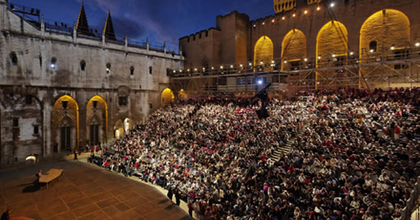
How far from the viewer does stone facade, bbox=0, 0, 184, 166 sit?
21.0 metres

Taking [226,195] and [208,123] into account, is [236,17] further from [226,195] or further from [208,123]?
[226,195]

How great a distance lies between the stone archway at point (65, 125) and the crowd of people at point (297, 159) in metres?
7.45

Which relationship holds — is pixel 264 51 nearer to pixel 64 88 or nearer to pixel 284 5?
pixel 64 88

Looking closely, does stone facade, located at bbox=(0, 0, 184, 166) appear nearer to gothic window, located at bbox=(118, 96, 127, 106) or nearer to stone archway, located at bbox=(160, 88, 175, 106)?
gothic window, located at bbox=(118, 96, 127, 106)

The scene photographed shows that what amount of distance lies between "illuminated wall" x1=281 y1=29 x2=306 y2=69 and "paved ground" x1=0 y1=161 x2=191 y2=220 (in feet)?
69.0

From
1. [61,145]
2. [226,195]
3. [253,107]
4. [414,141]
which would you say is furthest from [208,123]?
[61,145]

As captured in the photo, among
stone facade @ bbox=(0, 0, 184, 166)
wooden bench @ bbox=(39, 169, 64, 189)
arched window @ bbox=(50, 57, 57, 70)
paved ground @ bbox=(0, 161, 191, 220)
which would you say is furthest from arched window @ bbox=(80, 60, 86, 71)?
wooden bench @ bbox=(39, 169, 64, 189)

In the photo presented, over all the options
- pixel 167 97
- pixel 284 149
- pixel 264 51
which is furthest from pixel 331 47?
pixel 167 97

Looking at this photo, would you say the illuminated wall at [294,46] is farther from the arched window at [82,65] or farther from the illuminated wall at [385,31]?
the arched window at [82,65]

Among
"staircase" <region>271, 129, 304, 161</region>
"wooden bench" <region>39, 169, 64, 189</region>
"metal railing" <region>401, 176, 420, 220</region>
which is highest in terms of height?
"staircase" <region>271, 129, 304, 161</region>

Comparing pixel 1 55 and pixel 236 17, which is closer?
pixel 1 55

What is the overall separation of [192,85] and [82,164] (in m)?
17.3

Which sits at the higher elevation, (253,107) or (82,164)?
(253,107)

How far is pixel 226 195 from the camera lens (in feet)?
38.0
